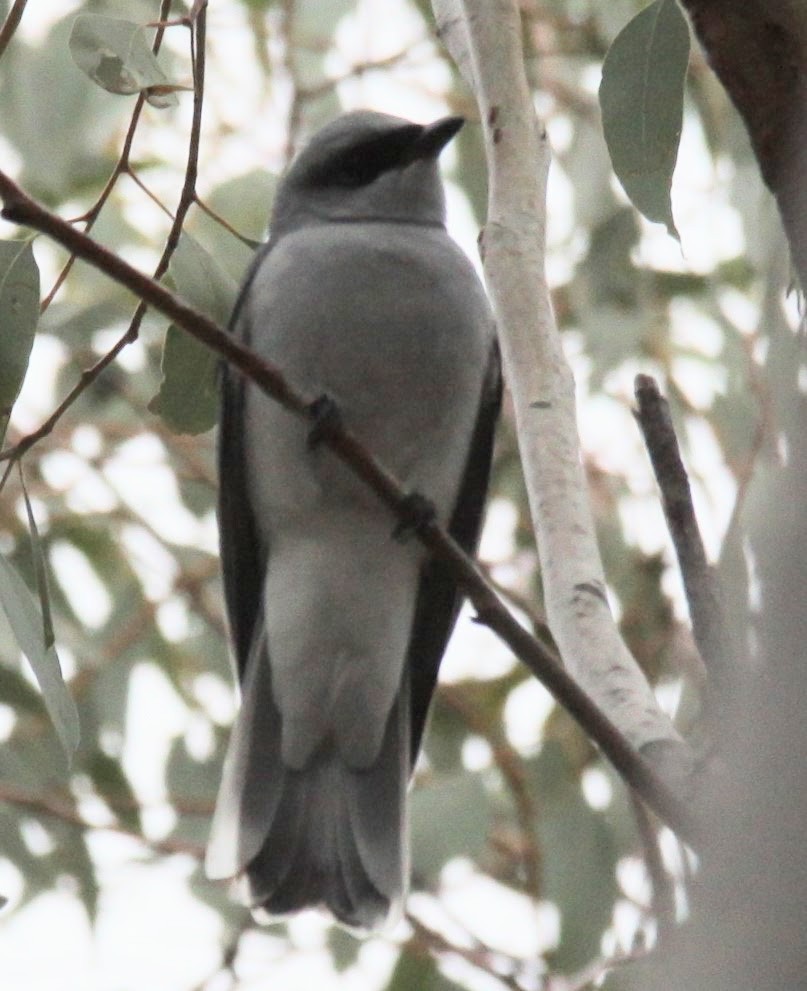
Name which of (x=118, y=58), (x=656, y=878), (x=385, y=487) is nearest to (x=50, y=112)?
(x=118, y=58)

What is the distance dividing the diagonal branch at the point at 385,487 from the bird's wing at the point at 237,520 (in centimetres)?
120

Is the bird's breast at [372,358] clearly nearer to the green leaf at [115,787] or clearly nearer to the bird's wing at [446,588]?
the bird's wing at [446,588]

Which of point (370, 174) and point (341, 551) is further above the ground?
point (370, 174)

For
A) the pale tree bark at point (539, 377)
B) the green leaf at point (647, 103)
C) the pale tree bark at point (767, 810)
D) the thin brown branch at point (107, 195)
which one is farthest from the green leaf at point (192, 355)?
the pale tree bark at point (767, 810)

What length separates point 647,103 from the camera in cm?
196

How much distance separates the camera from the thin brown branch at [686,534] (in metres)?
1.80

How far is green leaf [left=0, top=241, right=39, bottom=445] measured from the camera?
204 cm

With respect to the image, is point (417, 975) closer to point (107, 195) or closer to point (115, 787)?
point (115, 787)

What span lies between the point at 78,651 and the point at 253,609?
3.27 feet

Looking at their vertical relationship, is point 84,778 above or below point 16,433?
below

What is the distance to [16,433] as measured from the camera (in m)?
4.53

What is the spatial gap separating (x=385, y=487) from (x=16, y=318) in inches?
18.7

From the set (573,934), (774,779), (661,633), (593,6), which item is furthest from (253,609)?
(774,779)

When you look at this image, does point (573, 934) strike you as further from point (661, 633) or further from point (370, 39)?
A: point (370, 39)
